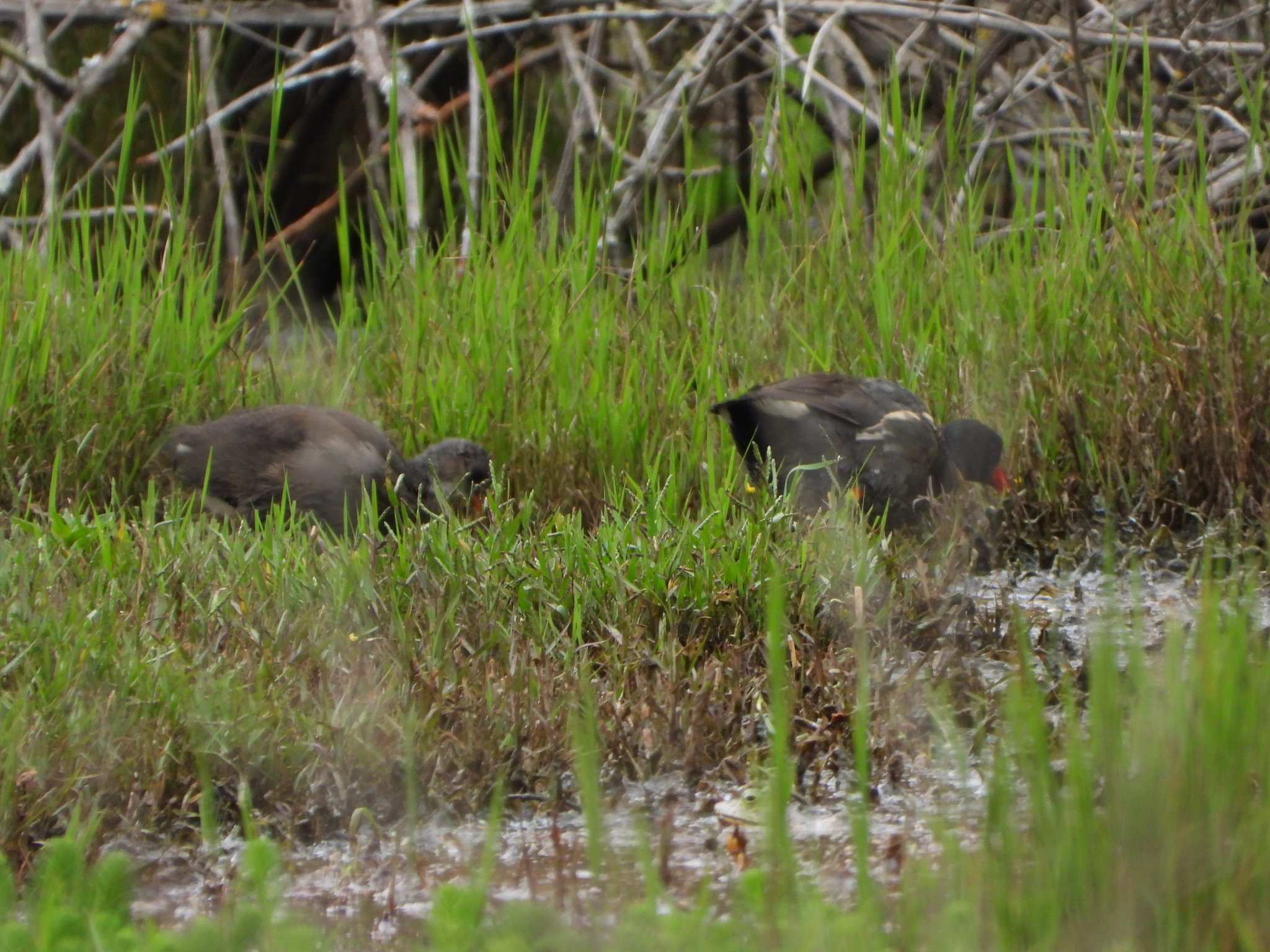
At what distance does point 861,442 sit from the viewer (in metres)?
4.38

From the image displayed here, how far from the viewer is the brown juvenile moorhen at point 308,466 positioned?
14.4 ft

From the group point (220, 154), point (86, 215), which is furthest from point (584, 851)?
point (220, 154)

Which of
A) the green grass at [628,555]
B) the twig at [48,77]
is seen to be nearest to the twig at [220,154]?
the green grass at [628,555]

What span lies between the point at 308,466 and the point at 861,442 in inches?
62.7

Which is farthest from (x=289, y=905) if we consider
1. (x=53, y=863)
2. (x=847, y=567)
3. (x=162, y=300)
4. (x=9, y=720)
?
(x=162, y=300)

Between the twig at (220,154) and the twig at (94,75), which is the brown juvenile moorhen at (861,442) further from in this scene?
the twig at (94,75)

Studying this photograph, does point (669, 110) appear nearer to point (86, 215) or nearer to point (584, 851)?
point (86, 215)

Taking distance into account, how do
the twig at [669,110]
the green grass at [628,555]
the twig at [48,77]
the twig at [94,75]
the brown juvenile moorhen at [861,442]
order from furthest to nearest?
the twig at [94,75] < the twig at [48,77] < the twig at [669,110] < the brown juvenile moorhen at [861,442] < the green grass at [628,555]

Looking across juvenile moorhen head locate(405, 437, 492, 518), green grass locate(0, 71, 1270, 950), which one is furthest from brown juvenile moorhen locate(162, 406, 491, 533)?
green grass locate(0, 71, 1270, 950)

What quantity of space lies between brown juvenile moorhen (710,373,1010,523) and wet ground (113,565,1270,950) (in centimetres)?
138

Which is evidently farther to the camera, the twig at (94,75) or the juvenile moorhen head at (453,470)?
the twig at (94,75)

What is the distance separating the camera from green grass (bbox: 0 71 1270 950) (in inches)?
74.7

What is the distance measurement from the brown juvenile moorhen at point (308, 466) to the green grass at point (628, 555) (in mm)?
195

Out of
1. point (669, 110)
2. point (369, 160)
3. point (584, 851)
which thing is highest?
point (669, 110)
